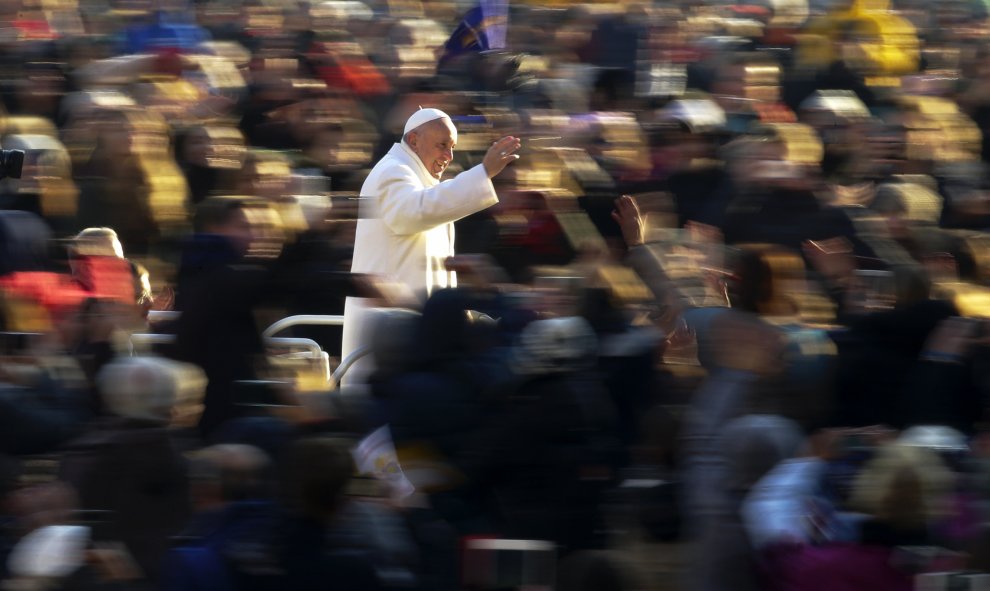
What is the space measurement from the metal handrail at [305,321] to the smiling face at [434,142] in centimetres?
84

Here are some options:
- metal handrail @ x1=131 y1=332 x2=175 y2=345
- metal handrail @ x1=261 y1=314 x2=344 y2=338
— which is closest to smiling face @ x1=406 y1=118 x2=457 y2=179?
metal handrail @ x1=261 y1=314 x2=344 y2=338

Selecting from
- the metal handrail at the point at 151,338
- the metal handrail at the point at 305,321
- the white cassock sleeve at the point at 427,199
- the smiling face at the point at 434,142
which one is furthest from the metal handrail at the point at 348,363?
the smiling face at the point at 434,142

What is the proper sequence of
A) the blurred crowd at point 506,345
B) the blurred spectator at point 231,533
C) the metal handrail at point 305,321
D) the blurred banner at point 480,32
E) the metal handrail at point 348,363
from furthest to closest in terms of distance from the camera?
the blurred banner at point 480,32 → the metal handrail at point 305,321 → the metal handrail at point 348,363 → the blurred crowd at point 506,345 → the blurred spectator at point 231,533

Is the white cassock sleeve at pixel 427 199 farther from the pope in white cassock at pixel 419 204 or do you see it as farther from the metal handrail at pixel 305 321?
the metal handrail at pixel 305 321

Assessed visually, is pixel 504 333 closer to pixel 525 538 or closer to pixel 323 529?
pixel 525 538

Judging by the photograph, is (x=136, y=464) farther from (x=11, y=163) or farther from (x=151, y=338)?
(x=11, y=163)

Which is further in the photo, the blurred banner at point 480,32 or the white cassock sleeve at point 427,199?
the blurred banner at point 480,32

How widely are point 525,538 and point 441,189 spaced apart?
2.61 m

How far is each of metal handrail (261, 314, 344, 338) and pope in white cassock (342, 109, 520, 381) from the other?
0.11 metres

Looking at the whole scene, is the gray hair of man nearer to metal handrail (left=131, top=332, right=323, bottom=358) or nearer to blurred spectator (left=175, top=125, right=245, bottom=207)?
metal handrail (left=131, top=332, right=323, bottom=358)

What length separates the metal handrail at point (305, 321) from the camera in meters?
7.31

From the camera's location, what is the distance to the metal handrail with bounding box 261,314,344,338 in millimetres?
7312

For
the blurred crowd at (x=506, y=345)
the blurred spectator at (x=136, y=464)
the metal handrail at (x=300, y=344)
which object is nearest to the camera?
the blurred crowd at (x=506, y=345)

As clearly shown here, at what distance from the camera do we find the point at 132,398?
5012 millimetres
